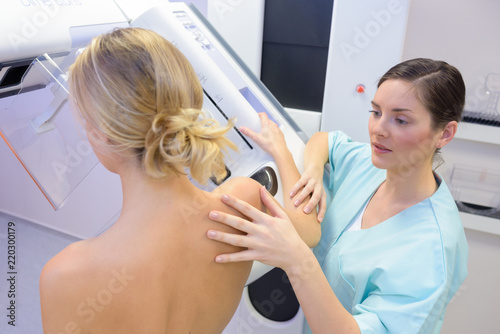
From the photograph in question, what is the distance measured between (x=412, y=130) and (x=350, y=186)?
0.33 meters

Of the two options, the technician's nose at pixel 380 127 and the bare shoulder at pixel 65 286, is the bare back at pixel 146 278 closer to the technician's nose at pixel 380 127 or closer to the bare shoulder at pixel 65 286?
the bare shoulder at pixel 65 286

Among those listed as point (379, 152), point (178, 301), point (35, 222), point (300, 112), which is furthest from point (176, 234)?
point (35, 222)

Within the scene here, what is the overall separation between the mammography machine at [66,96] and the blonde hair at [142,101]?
15.8 inches

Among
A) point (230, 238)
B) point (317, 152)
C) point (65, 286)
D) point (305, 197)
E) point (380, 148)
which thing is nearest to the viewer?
Answer: point (65, 286)

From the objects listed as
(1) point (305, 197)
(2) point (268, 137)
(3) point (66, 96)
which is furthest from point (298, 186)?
(3) point (66, 96)

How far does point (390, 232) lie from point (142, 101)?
70 centimetres

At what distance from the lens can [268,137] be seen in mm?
1359

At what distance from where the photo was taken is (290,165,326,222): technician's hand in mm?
1275

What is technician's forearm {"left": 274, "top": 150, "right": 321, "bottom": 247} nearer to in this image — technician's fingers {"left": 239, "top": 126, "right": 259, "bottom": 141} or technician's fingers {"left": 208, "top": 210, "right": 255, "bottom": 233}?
technician's fingers {"left": 239, "top": 126, "right": 259, "bottom": 141}

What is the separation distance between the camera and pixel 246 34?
1.75 meters

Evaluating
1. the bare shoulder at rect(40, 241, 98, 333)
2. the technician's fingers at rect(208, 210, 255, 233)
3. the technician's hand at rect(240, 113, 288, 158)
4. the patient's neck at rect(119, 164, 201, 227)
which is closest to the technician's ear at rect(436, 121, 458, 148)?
the technician's hand at rect(240, 113, 288, 158)

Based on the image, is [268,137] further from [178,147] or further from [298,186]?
[178,147]

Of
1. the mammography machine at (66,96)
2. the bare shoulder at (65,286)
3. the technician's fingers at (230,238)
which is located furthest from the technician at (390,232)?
the bare shoulder at (65,286)

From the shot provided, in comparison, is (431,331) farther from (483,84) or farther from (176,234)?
(483,84)
